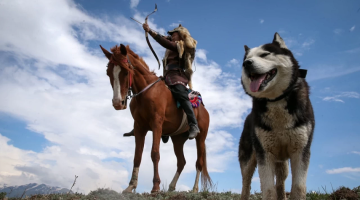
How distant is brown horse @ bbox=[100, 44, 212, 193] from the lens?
26.3 ft

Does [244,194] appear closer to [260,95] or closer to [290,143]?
[290,143]

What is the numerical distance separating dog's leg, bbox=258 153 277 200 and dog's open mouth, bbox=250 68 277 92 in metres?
1.05

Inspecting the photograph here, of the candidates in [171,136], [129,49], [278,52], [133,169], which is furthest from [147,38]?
[278,52]

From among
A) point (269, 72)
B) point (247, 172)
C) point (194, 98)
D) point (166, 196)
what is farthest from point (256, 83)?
point (194, 98)

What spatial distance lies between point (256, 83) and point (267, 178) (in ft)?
4.53

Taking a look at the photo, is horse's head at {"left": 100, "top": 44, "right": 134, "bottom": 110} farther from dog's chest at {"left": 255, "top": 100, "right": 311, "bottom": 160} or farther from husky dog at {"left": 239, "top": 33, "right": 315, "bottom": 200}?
dog's chest at {"left": 255, "top": 100, "right": 311, "bottom": 160}

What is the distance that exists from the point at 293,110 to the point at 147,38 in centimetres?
597

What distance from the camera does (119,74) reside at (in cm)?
809

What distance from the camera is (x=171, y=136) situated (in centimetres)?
1052

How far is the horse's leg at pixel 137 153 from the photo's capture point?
7.84m

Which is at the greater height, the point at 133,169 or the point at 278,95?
the point at 278,95

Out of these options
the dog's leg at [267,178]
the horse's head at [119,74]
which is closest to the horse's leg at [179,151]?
the horse's head at [119,74]

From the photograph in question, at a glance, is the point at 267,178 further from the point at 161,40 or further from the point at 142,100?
the point at 161,40

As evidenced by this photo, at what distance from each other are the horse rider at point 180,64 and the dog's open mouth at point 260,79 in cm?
465
